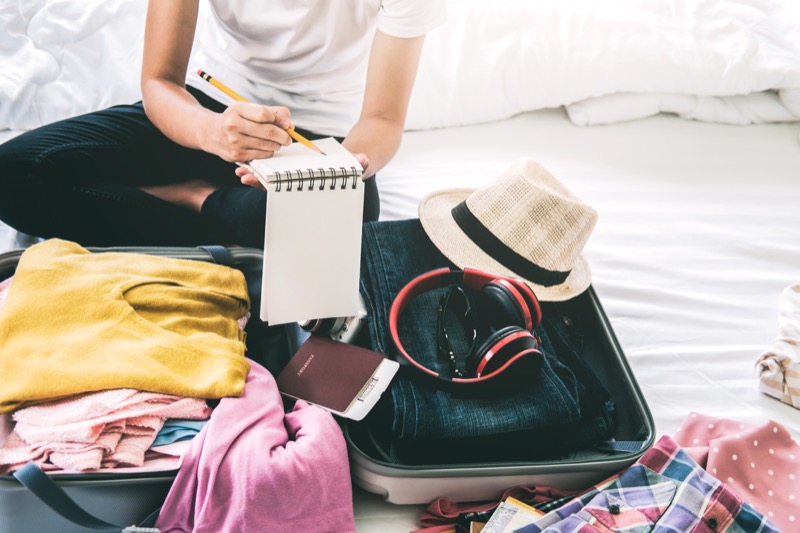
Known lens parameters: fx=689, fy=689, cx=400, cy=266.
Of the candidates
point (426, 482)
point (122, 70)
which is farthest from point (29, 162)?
point (426, 482)

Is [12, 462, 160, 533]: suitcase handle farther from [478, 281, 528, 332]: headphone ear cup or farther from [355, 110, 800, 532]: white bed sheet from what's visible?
[478, 281, 528, 332]: headphone ear cup

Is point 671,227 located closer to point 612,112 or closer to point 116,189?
point 612,112

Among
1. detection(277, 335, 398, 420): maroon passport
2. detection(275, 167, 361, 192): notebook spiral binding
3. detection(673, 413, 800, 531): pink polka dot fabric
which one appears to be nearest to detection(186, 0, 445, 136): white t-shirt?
detection(275, 167, 361, 192): notebook spiral binding

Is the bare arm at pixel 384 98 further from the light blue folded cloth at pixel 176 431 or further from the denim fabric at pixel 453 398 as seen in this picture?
the light blue folded cloth at pixel 176 431

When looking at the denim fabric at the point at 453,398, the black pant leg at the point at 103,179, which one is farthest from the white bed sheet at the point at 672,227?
the black pant leg at the point at 103,179

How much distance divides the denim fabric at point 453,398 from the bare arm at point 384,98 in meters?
0.16

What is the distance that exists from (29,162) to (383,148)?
1.64ft

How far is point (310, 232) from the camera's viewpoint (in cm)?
77

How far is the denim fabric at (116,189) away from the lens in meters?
0.98

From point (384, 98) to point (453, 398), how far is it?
48 cm

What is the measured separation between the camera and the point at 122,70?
1303mm

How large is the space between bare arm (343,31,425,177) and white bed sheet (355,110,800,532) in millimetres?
167

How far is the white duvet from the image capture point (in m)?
1.32

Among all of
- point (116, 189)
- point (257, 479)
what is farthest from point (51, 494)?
point (116, 189)
